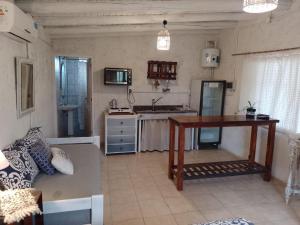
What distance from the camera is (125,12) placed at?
3094 mm

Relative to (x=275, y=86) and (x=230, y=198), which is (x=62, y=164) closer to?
(x=230, y=198)

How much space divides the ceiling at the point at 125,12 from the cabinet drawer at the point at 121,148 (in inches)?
85.7

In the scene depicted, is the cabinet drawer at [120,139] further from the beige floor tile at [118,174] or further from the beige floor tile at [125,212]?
the beige floor tile at [125,212]

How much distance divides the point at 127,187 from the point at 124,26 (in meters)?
2.63

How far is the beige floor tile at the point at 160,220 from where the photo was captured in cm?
257

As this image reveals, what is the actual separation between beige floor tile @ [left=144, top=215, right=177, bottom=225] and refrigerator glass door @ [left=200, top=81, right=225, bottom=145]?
2762mm

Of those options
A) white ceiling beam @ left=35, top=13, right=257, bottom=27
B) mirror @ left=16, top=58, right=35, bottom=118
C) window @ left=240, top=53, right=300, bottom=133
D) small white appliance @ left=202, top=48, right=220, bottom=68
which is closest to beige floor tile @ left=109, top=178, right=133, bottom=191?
mirror @ left=16, top=58, right=35, bottom=118

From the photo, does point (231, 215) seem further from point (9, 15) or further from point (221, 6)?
point (9, 15)

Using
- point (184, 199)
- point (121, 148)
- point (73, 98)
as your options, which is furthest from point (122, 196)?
point (73, 98)

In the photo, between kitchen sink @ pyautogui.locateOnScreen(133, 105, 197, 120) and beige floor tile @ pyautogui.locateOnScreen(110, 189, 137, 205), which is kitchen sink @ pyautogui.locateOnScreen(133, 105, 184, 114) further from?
beige floor tile @ pyautogui.locateOnScreen(110, 189, 137, 205)

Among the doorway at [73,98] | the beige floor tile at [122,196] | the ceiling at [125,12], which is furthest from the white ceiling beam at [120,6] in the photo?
the doorway at [73,98]

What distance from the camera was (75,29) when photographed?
159 inches

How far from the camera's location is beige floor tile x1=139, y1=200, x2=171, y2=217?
275 cm

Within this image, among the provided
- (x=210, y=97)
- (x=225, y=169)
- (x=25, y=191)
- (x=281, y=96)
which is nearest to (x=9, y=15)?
(x=25, y=191)
